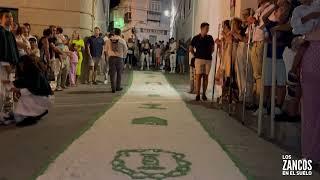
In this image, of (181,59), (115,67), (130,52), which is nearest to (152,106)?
(115,67)

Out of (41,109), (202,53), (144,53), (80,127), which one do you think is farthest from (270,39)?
(144,53)

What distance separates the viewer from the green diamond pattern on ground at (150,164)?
224 inches

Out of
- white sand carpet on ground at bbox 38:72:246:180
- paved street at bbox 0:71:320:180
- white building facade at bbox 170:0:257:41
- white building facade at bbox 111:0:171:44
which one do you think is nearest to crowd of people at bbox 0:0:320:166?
paved street at bbox 0:71:320:180

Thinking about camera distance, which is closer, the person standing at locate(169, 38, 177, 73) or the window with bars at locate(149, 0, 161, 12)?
the person standing at locate(169, 38, 177, 73)

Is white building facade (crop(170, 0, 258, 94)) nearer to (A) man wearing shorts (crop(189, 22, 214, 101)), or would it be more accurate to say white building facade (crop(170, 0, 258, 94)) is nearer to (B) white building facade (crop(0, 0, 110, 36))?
(A) man wearing shorts (crop(189, 22, 214, 101))

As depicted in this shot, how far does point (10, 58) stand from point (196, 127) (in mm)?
3379

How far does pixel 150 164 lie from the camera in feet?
20.2

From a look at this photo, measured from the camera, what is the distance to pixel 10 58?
955cm

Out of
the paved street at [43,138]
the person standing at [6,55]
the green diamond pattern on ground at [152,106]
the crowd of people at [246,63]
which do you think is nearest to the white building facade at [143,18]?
the crowd of people at [246,63]

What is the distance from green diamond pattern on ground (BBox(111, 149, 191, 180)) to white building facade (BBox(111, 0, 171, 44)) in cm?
4555

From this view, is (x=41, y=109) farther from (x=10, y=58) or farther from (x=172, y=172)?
(x=172, y=172)

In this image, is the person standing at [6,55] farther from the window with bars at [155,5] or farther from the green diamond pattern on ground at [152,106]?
the window with bars at [155,5]

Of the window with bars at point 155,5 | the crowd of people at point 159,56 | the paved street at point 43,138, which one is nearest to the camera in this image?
the paved street at point 43,138

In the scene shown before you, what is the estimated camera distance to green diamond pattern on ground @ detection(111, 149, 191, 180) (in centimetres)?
570
